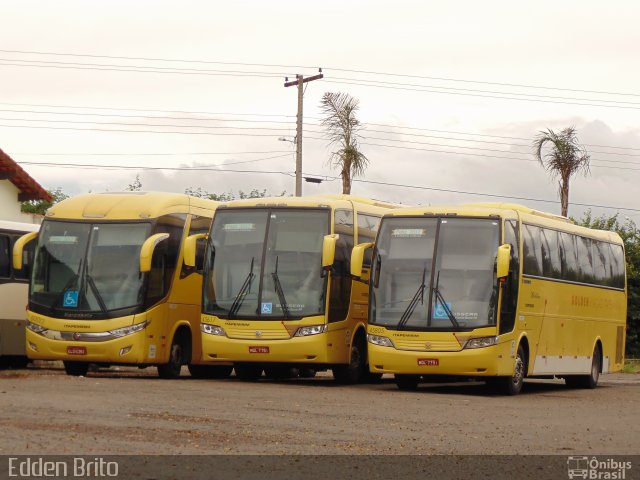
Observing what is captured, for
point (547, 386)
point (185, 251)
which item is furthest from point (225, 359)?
point (547, 386)

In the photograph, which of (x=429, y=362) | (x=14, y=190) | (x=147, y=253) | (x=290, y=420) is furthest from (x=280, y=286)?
(x=14, y=190)

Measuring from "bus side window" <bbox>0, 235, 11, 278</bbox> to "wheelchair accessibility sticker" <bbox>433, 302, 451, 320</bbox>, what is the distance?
33.0ft

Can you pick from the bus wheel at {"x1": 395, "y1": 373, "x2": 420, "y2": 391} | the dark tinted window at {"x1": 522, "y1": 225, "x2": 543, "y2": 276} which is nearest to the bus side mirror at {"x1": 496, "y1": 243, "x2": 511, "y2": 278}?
the dark tinted window at {"x1": 522, "y1": 225, "x2": 543, "y2": 276}

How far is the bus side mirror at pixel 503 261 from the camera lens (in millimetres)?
25484

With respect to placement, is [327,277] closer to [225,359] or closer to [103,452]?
[225,359]

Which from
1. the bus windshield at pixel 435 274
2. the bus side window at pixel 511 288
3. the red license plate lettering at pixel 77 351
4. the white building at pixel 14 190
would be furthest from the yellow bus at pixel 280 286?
the white building at pixel 14 190

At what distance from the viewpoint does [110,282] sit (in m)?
27.5

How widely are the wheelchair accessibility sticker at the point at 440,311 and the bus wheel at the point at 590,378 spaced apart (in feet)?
23.6

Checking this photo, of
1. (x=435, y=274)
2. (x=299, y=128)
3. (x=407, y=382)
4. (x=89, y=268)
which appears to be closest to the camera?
(x=435, y=274)

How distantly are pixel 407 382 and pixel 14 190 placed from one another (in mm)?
25193

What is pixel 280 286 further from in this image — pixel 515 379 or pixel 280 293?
pixel 515 379

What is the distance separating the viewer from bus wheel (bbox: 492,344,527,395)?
26.8m

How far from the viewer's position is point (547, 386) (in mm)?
33219
